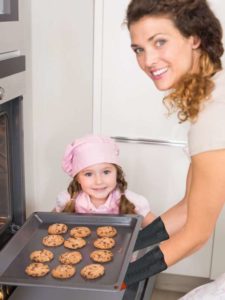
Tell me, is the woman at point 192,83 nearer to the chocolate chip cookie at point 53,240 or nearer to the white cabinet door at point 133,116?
the chocolate chip cookie at point 53,240

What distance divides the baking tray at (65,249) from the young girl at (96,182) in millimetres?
130

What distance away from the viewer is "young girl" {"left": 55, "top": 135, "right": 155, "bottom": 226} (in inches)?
65.1

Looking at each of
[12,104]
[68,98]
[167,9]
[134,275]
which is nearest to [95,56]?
[68,98]

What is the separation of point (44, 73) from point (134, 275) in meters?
1.00

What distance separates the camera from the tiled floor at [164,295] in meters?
2.23

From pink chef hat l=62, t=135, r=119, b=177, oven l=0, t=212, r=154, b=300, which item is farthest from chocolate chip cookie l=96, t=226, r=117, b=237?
pink chef hat l=62, t=135, r=119, b=177

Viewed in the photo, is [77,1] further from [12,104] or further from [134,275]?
[134,275]

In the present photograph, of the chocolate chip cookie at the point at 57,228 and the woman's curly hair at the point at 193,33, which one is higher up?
the woman's curly hair at the point at 193,33

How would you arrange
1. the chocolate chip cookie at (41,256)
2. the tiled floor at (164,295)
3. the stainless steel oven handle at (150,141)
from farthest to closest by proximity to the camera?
the tiled floor at (164,295) < the stainless steel oven handle at (150,141) < the chocolate chip cookie at (41,256)

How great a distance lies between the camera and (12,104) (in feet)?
5.22

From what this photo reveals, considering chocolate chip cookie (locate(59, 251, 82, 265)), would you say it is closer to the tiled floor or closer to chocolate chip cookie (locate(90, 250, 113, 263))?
chocolate chip cookie (locate(90, 250, 113, 263))

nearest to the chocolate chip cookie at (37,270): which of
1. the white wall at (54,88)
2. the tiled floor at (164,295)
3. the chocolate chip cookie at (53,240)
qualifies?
the chocolate chip cookie at (53,240)

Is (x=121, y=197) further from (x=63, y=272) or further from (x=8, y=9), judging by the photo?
(x=8, y=9)

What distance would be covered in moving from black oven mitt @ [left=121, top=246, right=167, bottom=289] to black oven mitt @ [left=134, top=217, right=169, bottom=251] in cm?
22
